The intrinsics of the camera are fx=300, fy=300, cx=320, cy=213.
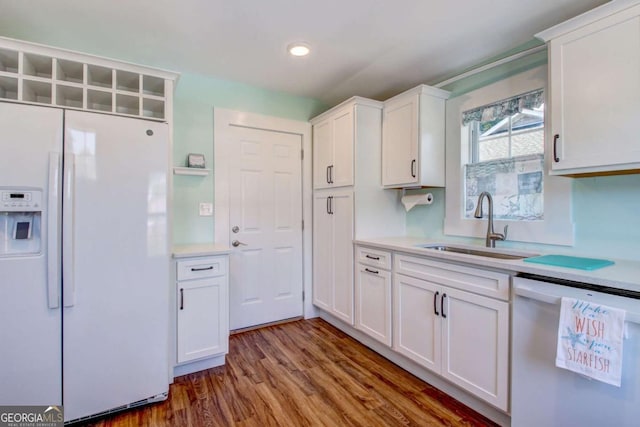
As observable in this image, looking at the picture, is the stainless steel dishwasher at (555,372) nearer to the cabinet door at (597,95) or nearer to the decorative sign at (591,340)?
the decorative sign at (591,340)

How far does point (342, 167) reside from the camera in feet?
9.33

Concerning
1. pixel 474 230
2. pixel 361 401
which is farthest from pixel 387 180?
pixel 361 401

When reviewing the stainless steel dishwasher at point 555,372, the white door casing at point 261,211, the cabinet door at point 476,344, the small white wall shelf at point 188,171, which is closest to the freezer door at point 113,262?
the small white wall shelf at point 188,171

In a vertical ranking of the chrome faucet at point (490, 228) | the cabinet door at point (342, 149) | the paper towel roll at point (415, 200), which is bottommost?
the chrome faucet at point (490, 228)

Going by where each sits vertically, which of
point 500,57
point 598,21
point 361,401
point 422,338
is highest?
point 500,57

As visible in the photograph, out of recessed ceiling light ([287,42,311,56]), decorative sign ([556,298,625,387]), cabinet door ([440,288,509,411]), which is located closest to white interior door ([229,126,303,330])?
recessed ceiling light ([287,42,311,56])

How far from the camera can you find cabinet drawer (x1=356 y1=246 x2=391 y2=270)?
238cm

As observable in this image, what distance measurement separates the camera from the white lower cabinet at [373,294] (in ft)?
7.76

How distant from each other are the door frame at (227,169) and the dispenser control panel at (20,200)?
4.35ft

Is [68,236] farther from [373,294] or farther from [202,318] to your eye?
[373,294]

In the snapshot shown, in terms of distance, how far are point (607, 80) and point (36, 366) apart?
328 cm

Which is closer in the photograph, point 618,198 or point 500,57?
point 618,198

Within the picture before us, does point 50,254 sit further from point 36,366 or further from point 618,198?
point 618,198

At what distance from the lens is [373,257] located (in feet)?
8.26
